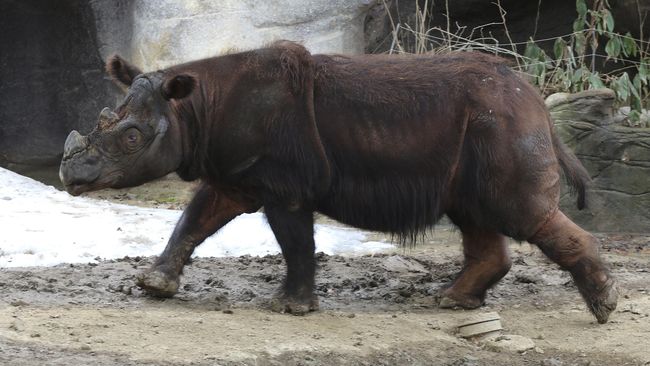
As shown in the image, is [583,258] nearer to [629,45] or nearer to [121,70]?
[121,70]

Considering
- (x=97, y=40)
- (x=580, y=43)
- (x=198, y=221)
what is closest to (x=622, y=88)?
(x=580, y=43)

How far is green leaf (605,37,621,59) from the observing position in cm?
1094

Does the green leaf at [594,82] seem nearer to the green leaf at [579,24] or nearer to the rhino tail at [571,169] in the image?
→ the green leaf at [579,24]

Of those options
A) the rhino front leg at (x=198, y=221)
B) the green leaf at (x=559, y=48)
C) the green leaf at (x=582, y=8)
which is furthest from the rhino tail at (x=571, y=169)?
the green leaf at (x=582, y=8)

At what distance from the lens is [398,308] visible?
6707 millimetres

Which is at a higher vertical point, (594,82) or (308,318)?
(594,82)

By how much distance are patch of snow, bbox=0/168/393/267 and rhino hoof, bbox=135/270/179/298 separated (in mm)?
1512

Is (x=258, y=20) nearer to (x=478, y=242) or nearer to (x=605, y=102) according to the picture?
(x=605, y=102)

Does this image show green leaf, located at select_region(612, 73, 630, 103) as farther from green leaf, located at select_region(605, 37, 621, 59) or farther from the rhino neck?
the rhino neck

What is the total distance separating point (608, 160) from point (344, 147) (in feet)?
13.8

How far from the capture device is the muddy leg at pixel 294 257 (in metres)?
6.27

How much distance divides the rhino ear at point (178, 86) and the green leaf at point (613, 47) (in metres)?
6.01

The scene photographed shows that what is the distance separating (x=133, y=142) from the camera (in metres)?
6.09

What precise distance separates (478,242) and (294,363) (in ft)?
6.32
